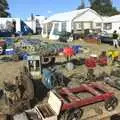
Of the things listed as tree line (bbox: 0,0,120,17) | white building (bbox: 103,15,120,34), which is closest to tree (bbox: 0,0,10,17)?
tree line (bbox: 0,0,120,17)

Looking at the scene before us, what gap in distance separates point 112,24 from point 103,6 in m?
48.8

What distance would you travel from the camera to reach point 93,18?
37.8m

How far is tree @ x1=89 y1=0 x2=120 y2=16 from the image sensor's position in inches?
3006

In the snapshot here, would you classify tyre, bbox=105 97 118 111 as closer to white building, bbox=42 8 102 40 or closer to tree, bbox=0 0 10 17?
white building, bbox=42 8 102 40

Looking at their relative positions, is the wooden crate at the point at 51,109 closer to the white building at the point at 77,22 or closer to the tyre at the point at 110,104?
the tyre at the point at 110,104

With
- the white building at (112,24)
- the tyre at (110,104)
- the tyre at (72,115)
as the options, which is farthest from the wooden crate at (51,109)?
the white building at (112,24)

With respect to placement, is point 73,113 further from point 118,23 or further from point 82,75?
point 118,23

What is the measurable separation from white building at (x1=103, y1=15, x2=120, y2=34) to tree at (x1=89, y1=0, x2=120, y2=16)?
4005 cm

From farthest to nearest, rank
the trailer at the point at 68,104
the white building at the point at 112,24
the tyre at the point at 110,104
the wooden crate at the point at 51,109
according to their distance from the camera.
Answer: the white building at the point at 112,24 → the tyre at the point at 110,104 → the trailer at the point at 68,104 → the wooden crate at the point at 51,109

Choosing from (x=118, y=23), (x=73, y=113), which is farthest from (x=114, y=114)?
(x=118, y=23)

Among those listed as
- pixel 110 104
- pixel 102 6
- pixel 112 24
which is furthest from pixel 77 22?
pixel 102 6

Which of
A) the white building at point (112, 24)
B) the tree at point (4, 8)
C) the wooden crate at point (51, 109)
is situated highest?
the tree at point (4, 8)

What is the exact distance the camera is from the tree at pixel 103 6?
76.4m

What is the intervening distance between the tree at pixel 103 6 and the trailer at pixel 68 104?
67260 mm
